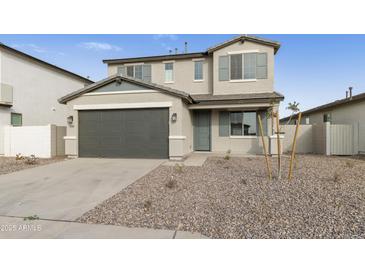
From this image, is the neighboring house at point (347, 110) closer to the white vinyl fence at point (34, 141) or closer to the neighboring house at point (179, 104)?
the neighboring house at point (179, 104)

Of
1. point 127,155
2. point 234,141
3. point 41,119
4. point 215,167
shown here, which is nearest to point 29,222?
point 215,167

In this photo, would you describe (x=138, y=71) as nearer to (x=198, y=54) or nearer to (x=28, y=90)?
(x=198, y=54)

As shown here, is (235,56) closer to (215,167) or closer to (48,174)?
(215,167)

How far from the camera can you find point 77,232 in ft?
11.2

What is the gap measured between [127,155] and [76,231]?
7.66 meters

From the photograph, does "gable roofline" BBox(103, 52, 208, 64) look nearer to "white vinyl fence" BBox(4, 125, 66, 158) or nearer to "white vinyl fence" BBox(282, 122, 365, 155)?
"white vinyl fence" BBox(4, 125, 66, 158)

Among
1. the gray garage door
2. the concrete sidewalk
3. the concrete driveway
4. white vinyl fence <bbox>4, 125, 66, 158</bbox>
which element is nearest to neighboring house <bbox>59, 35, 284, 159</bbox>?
the gray garage door

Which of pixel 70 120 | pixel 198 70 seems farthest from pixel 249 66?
pixel 70 120

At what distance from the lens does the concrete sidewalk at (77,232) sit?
3.27 m

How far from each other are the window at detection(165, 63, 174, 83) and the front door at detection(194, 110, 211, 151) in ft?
10.4

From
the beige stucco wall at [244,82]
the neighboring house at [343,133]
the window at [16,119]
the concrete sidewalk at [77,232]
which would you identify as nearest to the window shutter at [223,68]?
the beige stucco wall at [244,82]

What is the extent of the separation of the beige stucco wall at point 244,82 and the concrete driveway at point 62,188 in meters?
7.63

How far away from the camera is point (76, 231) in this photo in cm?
345

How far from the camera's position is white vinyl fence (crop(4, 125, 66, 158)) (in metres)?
12.0
